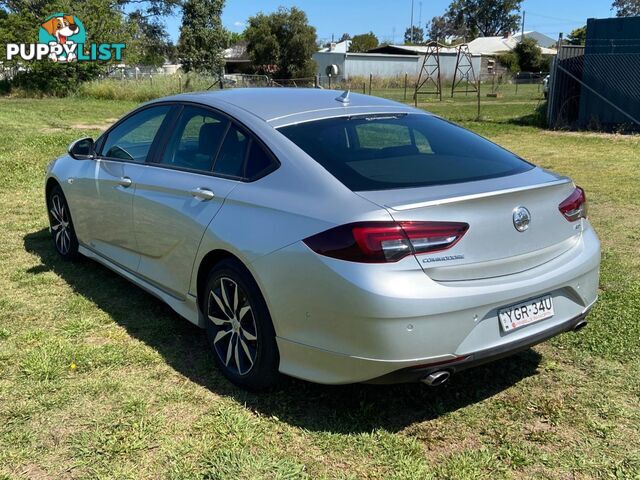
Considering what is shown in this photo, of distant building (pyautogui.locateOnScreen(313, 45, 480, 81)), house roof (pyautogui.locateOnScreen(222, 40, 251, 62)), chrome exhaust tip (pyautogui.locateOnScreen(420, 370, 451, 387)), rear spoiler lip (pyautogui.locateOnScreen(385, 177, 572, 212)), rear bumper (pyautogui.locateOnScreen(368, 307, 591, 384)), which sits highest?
house roof (pyautogui.locateOnScreen(222, 40, 251, 62))

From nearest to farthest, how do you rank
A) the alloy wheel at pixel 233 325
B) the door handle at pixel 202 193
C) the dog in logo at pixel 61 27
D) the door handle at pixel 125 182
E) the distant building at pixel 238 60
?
1. the alloy wheel at pixel 233 325
2. the door handle at pixel 202 193
3. the door handle at pixel 125 182
4. the dog in logo at pixel 61 27
5. the distant building at pixel 238 60

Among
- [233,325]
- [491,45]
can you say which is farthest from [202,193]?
[491,45]

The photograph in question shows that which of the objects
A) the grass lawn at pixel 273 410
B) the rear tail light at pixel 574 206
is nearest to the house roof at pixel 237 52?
the grass lawn at pixel 273 410

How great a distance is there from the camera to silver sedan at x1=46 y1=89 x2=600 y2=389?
2.69 metres

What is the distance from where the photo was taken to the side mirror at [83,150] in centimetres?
504

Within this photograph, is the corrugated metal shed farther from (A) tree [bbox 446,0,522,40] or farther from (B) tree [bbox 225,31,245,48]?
(A) tree [bbox 446,0,522,40]

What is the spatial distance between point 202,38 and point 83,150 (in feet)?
155

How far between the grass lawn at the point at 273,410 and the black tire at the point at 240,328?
0.44 ft

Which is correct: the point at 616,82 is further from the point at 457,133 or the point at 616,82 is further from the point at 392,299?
the point at 392,299

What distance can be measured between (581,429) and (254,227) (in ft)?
6.31

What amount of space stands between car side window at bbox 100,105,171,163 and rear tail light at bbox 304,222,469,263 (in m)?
2.17

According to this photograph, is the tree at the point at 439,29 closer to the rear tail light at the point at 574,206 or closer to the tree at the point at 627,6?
the tree at the point at 627,6

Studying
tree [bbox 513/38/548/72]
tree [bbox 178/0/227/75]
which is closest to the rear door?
tree [bbox 178/0/227/75]

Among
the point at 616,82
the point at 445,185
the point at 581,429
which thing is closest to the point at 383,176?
the point at 445,185
